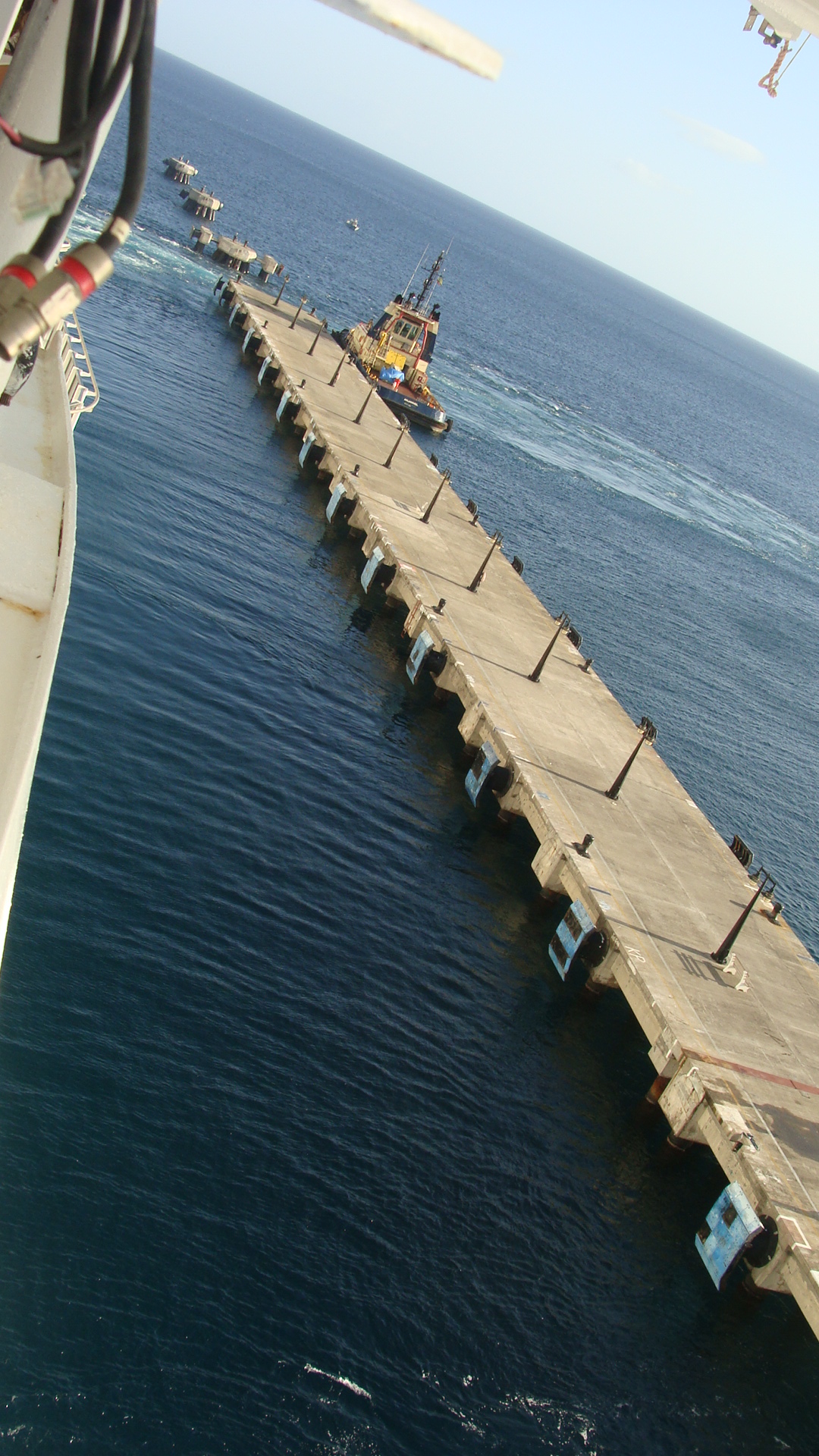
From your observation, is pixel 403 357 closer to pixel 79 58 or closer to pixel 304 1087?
pixel 304 1087

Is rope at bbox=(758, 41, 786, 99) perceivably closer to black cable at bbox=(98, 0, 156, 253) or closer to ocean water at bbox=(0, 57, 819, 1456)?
black cable at bbox=(98, 0, 156, 253)

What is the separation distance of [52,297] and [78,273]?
16cm

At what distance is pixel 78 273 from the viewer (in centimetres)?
527

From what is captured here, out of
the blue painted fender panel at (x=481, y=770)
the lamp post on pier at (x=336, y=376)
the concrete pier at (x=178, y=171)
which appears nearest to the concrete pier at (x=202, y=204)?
the concrete pier at (x=178, y=171)

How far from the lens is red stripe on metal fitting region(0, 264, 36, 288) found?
5.36 meters

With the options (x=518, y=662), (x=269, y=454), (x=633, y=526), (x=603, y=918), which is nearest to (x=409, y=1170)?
(x=603, y=918)

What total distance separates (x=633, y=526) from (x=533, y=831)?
58.8 metres

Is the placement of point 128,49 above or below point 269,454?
above

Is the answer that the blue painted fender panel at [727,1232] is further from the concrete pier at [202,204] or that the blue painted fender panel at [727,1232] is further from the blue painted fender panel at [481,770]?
the concrete pier at [202,204]

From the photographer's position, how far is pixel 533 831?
3728 cm

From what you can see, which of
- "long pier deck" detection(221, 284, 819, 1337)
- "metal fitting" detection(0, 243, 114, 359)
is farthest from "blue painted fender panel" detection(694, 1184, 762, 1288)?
"metal fitting" detection(0, 243, 114, 359)

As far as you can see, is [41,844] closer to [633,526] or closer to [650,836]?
[650,836]

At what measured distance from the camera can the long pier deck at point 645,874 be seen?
81.3 ft

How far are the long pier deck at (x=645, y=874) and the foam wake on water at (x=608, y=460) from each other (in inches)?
1806
